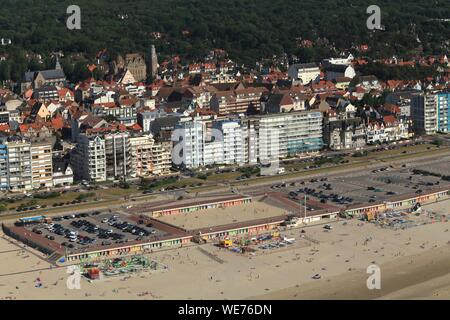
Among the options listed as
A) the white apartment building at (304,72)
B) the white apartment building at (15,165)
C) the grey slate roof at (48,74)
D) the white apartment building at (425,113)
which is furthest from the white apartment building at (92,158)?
the white apartment building at (304,72)

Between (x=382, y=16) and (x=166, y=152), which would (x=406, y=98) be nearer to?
(x=166, y=152)

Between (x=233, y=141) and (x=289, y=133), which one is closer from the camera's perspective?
(x=233, y=141)

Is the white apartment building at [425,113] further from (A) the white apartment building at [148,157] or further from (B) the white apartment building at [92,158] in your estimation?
(B) the white apartment building at [92,158]

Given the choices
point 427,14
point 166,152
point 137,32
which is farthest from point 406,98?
point 427,14

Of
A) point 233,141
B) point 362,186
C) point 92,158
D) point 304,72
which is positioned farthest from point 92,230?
point 304,72

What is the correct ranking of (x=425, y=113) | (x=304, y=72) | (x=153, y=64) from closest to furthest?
(x=425, y=113), (x=304, y=72), (x=153, y=64)

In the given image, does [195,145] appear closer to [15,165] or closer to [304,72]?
[15,165]
